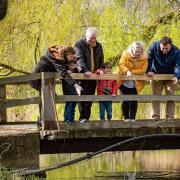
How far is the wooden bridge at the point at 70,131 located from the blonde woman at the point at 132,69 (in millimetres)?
137

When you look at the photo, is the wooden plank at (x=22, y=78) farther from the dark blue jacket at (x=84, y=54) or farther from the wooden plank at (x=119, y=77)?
the dark blue jacket at (x=84, y=54)

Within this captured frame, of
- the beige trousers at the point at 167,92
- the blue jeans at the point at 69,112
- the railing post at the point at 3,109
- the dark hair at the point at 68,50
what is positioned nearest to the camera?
the dark hair at the point at 68,50

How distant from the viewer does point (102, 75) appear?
31.7 feet

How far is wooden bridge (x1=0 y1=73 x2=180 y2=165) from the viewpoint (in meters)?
9.12

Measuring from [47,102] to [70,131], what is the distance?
58 centimetres

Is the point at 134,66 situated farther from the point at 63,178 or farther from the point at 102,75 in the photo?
the point at 63,178

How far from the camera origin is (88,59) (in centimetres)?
979

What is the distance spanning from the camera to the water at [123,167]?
13188 mm

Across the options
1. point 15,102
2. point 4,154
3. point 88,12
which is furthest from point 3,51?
point 4,154

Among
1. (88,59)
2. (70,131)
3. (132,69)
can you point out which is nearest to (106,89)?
(132,69)

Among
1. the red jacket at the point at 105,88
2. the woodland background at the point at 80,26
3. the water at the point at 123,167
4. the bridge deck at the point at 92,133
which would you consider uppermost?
the woodland background at the point at 80,26

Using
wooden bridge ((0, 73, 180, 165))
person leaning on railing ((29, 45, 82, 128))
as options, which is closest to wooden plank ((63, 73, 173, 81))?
wooden bridge ((0, 73, 180, 165))

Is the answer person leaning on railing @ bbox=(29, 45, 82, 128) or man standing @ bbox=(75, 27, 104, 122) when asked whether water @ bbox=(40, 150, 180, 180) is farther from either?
person leaning on railing @ bbox=(29, 45, 82, 128)

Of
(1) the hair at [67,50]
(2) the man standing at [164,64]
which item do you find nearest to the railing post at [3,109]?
(1) the hair at [67,50]
